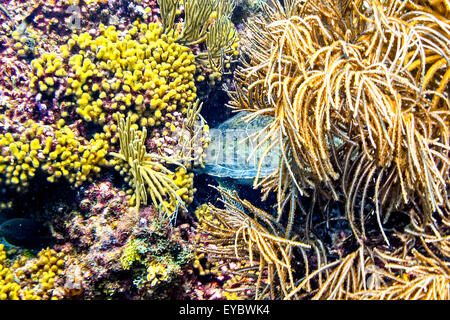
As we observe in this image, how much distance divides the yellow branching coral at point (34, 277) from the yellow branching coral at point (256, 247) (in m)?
2.03

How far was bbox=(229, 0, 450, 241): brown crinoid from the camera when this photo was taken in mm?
1530

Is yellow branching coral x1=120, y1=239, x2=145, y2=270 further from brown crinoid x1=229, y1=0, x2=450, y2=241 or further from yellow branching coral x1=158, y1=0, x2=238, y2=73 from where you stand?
yellow branching coral x1=158, y1=0, x2=238, y2=73

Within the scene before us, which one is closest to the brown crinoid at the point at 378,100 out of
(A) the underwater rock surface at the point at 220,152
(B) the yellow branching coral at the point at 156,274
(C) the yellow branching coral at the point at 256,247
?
(A) the underwater rock surface at the point at 220,152

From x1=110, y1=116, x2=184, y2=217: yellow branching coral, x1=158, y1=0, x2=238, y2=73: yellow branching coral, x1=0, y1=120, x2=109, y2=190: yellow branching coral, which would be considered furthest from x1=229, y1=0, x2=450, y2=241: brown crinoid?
x1=0, y1=120, x2=109, y2=190: yellow branching coral

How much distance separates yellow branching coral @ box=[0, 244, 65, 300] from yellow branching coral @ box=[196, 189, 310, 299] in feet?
6.66

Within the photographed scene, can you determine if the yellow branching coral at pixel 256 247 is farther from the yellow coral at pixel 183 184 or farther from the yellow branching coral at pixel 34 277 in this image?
the yellow branching coral at pixel 34 277

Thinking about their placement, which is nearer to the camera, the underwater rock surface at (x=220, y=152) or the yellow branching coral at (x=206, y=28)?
the underwater rock surface at (x=220, y=152)

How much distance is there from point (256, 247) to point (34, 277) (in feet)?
9.63

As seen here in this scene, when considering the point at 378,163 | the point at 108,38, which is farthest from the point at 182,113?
the point at 378,163

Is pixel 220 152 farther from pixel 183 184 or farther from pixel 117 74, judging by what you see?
pixel 117 74

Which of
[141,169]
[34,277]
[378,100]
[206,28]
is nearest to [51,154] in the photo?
[141,169]

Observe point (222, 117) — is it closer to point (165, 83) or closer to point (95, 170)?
point (165, 83)

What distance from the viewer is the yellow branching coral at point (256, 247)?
2082mm

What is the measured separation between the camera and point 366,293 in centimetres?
173
